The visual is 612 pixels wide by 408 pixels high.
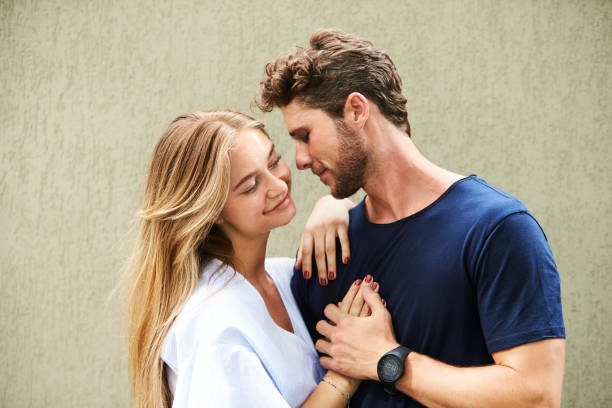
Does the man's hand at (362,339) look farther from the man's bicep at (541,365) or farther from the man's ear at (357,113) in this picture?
the man's ear at (357,113)

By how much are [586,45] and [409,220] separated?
1.20 m

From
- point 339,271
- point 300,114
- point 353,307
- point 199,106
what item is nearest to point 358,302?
point 353,307

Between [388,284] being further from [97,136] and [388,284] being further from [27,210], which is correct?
[27,210]

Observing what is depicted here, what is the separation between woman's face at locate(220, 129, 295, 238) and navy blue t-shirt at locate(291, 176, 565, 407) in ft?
0.77

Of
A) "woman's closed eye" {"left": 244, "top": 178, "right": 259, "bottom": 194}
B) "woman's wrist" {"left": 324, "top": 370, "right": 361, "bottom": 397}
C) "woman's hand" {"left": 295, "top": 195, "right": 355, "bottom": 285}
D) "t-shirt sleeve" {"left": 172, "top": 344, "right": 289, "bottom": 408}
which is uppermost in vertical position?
"woman's closed eye" {"left": 244, "top": 178, "right": 259, "bottom": 194}

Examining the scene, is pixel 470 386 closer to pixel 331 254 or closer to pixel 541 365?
pixel 541 365

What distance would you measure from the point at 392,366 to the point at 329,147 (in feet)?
1.80

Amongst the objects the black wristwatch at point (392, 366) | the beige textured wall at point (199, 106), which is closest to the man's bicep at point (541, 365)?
the black wristwatch at point (392, 366)

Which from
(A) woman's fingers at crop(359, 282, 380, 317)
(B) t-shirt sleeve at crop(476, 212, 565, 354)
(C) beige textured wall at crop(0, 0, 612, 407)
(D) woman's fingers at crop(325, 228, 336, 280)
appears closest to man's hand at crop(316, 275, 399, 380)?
(A) woman's fingers at crop(359, 282, 380, 317)

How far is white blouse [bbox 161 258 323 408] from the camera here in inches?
50.4

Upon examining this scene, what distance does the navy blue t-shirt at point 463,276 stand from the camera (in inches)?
46.9

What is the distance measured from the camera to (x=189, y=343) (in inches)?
53.1

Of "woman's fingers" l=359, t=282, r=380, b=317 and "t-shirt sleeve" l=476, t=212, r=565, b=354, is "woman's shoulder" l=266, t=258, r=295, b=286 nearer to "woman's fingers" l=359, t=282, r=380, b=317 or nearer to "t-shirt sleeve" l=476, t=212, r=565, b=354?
"woman's fingers" l=359, t=282, r=380, b=317

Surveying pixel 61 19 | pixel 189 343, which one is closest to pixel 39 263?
pixel 61 19
